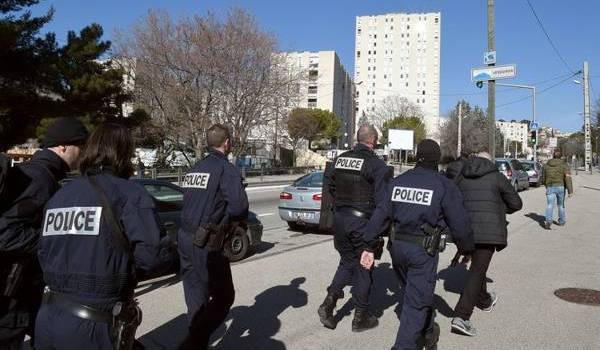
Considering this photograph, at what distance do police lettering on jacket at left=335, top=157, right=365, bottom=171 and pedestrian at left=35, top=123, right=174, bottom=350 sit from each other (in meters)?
2.60

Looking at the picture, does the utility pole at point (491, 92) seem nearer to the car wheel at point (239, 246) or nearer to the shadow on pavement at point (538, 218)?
the shadow on pavement at point (538, 218)

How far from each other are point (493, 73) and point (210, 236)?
1375 centimetres

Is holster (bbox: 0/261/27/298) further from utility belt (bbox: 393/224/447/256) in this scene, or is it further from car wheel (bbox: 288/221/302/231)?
car wheel (bbox: 288/221/302/231)

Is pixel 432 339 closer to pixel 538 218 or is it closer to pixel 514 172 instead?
pixel 538 218

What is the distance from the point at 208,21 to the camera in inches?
1155

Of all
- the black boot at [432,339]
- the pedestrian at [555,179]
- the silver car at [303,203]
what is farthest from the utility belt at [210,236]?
the pedestrian at [555,179]

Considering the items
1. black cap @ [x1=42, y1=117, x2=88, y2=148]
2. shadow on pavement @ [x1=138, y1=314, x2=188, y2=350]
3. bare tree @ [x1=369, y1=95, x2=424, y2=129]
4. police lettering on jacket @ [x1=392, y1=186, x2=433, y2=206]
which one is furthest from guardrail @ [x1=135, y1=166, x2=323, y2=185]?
bare tree @ [x1=369, y1=95, x2=424, y2=129]

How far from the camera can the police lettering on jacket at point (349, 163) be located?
479 centimetres

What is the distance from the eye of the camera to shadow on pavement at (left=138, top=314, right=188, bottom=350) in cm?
447

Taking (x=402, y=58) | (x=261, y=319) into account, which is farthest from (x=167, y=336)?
(x=402, y=58)

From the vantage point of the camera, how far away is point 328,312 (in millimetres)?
4926

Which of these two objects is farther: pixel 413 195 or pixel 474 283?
pixel 474 283

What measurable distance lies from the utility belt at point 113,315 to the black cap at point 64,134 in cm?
93

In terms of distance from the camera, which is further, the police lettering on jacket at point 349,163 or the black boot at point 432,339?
the police lettering on jacket at point 349,163
